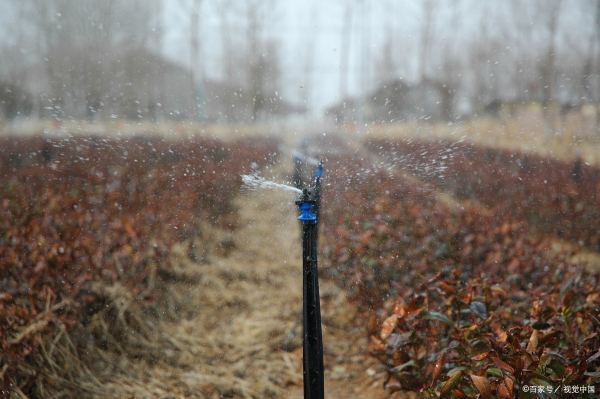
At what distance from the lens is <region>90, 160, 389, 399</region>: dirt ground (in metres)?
2.35

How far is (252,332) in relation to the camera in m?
2.90

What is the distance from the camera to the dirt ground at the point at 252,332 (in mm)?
2350

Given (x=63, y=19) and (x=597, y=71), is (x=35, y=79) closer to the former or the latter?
(x=63, y=19)

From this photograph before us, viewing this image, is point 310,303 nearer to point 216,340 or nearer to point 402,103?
point 216,340

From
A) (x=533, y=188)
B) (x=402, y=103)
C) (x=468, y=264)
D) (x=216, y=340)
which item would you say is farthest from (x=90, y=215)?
(x=533, y=188)

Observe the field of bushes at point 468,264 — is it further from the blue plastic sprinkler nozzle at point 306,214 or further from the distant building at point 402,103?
the blue plastic sprinkler nozzle at point 306,214

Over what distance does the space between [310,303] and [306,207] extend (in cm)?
30

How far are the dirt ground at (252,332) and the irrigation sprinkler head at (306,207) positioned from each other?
842mm

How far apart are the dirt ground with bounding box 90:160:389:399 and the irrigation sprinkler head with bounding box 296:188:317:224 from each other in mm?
842

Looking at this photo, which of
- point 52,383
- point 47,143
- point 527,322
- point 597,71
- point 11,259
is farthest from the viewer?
point 597,71

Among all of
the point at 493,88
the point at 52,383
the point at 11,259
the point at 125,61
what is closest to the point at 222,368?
the point at 52,383

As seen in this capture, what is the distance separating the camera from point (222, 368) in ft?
8.21

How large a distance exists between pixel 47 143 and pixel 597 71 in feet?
14.8

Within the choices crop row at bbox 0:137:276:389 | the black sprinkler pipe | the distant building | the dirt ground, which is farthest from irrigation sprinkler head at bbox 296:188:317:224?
the distant building
